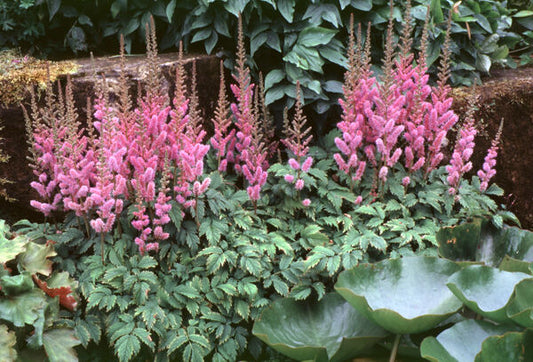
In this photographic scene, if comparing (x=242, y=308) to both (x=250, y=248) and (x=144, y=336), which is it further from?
(x=144, y=336)

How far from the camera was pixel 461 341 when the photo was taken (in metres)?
2.16

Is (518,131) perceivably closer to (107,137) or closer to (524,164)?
(524,164)

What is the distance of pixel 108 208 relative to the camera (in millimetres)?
2529

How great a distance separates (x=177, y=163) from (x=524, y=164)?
289cm

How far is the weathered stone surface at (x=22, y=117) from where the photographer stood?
11.0ft

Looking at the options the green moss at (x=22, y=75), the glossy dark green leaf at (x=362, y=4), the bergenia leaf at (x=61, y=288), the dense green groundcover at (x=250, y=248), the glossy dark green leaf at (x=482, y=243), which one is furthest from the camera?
the glossy dark green leaf at (x=362, y=4)

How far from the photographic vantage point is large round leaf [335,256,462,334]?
2.31 metres

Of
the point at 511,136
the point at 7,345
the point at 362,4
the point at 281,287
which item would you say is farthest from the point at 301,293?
the point at 511,136

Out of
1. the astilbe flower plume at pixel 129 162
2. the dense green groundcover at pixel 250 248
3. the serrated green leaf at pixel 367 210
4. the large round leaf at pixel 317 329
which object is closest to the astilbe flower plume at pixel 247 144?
the dense green groundcover at pixel 250 248

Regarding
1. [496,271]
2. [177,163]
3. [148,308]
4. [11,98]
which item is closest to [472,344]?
[496,271]

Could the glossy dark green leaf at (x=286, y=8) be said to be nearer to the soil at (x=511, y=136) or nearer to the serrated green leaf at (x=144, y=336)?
the soil at (x=511, y=136)

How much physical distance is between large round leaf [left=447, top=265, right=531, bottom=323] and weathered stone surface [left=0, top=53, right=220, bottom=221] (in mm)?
2113

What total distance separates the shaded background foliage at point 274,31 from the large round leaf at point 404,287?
1.58 metres

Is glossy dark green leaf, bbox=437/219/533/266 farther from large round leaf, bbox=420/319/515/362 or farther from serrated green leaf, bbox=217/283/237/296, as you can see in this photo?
serrated green leaf, bbox=217/283/237/296
